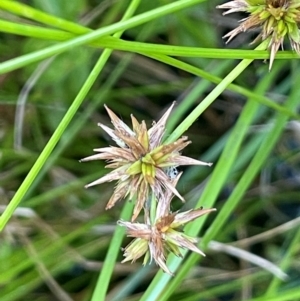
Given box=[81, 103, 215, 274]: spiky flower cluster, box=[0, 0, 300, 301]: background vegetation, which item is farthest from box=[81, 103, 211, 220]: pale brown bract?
box=[0, 0, 300, 301]: background vegetation

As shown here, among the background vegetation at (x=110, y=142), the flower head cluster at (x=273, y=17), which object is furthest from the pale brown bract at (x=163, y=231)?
the background vegetation at (x=110, y=142)

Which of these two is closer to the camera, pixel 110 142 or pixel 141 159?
pixel 141 159

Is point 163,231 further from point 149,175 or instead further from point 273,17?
point 273,17

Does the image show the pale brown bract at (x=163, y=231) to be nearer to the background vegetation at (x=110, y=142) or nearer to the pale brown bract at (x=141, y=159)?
the pale brown bract at (x=141, y=159)

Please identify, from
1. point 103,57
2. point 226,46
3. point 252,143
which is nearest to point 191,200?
point 252,143

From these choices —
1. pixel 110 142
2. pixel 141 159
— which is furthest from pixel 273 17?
pixel 110 142

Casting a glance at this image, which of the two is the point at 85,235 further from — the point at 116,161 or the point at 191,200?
the point at 116,161
